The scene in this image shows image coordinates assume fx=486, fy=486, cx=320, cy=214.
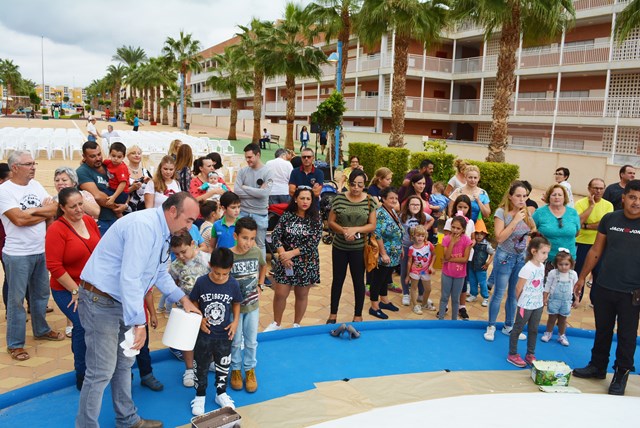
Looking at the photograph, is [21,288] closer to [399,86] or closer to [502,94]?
[502,94]

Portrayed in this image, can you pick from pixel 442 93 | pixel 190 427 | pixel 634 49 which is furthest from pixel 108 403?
pixel 442 93

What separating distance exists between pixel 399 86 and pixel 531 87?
14.5 m

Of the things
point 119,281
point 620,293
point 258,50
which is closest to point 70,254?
point 119,281

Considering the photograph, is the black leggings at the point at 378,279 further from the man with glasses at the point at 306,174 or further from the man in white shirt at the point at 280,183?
the man in white shirt at the point at 280,183

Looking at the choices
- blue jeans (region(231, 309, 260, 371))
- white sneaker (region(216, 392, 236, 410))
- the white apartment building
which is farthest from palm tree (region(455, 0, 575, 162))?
white sneaker (region(216, 392, 236, 410))

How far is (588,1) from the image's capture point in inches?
963

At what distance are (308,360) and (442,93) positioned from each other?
107ft

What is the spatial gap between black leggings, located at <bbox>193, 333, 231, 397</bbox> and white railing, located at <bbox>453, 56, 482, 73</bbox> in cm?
3028

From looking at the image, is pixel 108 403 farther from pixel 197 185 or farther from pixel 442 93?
pixel 442 93

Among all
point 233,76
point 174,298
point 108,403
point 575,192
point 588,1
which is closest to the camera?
point 174,298

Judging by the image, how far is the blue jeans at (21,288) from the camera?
15.2 feet

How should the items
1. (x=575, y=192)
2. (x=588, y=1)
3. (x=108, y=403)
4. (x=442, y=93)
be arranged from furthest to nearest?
(x=442, y=93) < (x=588, y=1) < (x=575, y=192) < (x=108, y=403)

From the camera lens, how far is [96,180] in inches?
221

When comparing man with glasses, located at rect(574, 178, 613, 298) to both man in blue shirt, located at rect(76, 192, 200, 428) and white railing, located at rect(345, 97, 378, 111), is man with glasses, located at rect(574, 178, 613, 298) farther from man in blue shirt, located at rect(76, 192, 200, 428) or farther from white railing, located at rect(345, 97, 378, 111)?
white railing, located at rect(345, 97, 378, 111)
